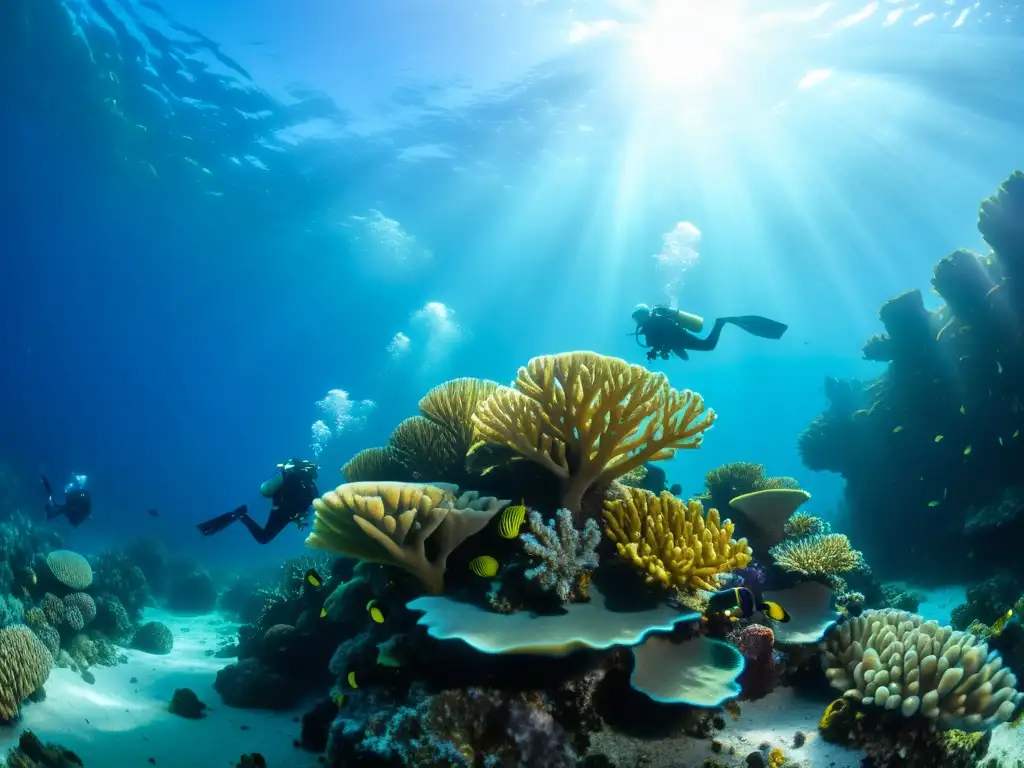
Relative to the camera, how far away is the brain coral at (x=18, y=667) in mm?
5469

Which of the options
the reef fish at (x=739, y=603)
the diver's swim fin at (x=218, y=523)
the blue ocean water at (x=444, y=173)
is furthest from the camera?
the blue ocean water at (x=444, y=173)

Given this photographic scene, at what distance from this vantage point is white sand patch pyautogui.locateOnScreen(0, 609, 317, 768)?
5.27 meters

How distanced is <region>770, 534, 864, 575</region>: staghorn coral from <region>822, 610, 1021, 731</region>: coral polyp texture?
3.47 feet

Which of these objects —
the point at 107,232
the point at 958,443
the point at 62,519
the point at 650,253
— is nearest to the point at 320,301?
the point at 107,232

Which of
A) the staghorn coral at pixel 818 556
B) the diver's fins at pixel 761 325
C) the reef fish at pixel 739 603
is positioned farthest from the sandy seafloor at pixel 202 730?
the diver's fins at pixel 761 325

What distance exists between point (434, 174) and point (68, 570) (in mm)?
29678

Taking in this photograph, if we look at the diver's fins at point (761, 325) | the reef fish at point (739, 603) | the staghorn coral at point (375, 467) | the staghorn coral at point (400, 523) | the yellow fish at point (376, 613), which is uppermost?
the diver's fins at point (761, 325)

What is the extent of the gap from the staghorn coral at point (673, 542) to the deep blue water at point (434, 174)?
22734 millimetres

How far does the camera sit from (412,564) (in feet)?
13.0

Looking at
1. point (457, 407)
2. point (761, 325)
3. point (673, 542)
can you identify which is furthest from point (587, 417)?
point (761, 325)

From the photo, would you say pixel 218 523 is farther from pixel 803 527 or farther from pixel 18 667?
pixel 803 527

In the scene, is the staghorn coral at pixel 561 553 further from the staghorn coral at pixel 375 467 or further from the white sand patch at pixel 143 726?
the white sand patch at pixel 143 726

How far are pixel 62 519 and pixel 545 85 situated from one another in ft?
132

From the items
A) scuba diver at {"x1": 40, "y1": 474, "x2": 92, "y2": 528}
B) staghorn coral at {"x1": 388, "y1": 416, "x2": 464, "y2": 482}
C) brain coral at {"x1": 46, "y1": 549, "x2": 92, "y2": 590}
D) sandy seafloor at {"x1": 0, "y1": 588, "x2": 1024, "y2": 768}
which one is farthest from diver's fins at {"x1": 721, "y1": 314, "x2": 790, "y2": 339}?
scuba diver at {"x1": 40, "y1": 474, "x2": 92, "y2": 528}
